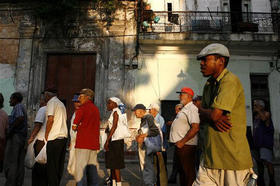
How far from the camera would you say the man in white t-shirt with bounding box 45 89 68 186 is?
369 centimetres

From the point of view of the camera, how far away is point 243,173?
1.89m

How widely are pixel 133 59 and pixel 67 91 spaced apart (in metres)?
3.33

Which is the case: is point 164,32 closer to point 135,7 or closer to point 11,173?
point 135,7

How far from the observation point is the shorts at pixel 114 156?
13.6ft

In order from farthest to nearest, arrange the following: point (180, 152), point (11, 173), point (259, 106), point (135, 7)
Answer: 1. point (135, 7)
2. point (259, 106)
3. point (11, 173)
4. point (180, 152)

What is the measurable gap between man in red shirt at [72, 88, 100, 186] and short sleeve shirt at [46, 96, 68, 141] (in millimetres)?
217

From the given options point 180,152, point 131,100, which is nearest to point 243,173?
point 180,152

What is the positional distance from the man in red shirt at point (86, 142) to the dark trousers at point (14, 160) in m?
1.19

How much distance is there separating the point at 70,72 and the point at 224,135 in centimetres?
964

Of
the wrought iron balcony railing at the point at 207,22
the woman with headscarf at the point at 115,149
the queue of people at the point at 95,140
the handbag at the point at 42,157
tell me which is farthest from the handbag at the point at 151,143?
the wrought iron balcony railing at the point at 207,22

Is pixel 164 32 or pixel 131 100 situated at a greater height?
pixel 164 32

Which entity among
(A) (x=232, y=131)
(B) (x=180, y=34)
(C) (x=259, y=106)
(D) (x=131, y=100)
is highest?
(B) (x=180, y=34)

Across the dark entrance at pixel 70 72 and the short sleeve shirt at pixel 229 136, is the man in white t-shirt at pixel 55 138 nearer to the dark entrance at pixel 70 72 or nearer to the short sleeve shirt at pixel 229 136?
the short sleeve shirt at pixel 229 136

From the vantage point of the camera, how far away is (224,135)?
1892mm
